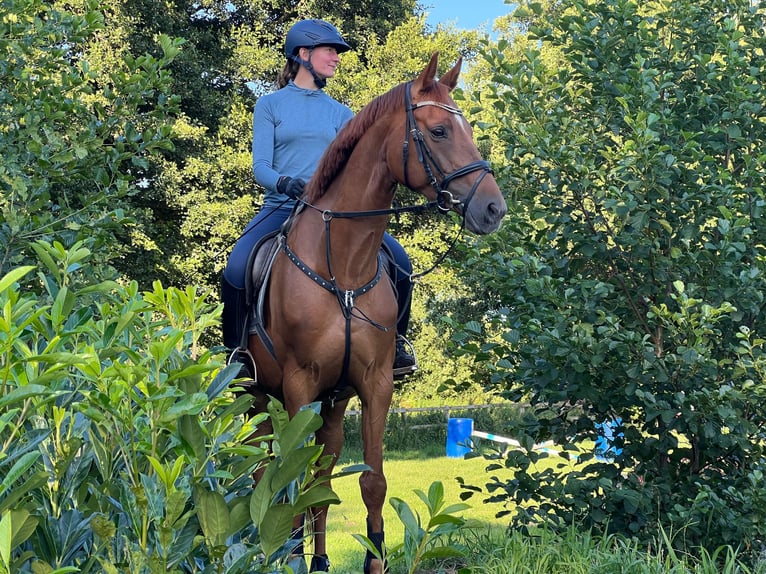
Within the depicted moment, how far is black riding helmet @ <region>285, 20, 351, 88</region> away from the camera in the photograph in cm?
570

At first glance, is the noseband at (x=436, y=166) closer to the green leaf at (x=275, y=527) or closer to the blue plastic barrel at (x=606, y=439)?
the blue plastic barrel at (x=606, y=439)

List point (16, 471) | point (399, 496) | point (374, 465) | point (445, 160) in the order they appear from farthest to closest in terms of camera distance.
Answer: point (399, 496) → point (374, 465) → point (445, 160) → point (16, 471)

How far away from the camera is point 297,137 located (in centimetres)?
585

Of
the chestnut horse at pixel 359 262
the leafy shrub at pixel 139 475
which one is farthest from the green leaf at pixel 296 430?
the chestnut horse at pixel 359 262

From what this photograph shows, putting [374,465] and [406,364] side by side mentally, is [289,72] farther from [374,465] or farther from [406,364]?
[374,465]

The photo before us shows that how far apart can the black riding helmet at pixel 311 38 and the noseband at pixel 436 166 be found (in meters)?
1.03

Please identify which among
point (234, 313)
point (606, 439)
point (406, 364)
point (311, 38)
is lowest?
point (606, 439)

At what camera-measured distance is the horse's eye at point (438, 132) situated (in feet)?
15.6

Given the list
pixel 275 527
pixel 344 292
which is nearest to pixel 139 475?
pixel 275 527

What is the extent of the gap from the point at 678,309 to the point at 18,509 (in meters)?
5.11

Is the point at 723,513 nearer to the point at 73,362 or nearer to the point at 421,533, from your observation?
the point at 421,533

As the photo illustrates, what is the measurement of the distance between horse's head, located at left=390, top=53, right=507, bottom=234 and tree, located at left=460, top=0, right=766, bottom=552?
1.01 m

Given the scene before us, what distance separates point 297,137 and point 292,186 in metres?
0.52

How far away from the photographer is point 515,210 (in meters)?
6.12
